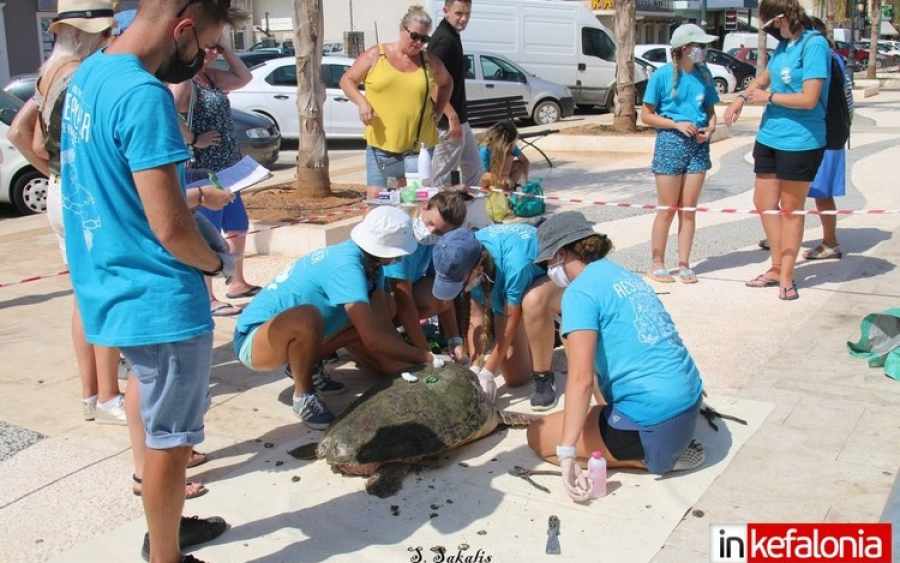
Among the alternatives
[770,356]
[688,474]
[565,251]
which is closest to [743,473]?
[688,474]

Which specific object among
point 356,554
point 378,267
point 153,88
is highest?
point 153,88

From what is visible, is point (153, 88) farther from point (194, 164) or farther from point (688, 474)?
point (194, 164)

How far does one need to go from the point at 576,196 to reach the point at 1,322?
6257 mm

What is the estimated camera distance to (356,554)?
352cm

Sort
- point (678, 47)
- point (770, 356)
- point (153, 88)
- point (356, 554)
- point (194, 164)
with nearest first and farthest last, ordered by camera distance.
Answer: point (153, 88) → point (356, 554) → point (770, 356) → point (194, 164) → point (678, 47)

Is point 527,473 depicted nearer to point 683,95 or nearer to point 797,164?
point 797,164

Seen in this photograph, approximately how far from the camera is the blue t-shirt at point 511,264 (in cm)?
475

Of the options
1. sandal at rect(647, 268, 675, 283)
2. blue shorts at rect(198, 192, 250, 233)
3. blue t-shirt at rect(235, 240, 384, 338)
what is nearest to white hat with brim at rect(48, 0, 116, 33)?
blue t-shirt at rect(235, 240, 384, 338)

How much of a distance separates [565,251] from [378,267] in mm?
1045

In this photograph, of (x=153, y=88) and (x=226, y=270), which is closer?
(x=153, y=88)

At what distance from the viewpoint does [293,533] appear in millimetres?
3678

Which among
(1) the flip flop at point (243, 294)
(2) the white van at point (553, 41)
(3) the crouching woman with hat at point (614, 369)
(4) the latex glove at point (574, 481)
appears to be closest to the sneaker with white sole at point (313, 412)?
(3) the crouching woman with hat at point (614, 369)

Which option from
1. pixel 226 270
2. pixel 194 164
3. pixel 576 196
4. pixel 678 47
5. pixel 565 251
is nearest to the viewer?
pixel 226 270

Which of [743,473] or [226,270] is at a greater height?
[226,270]
